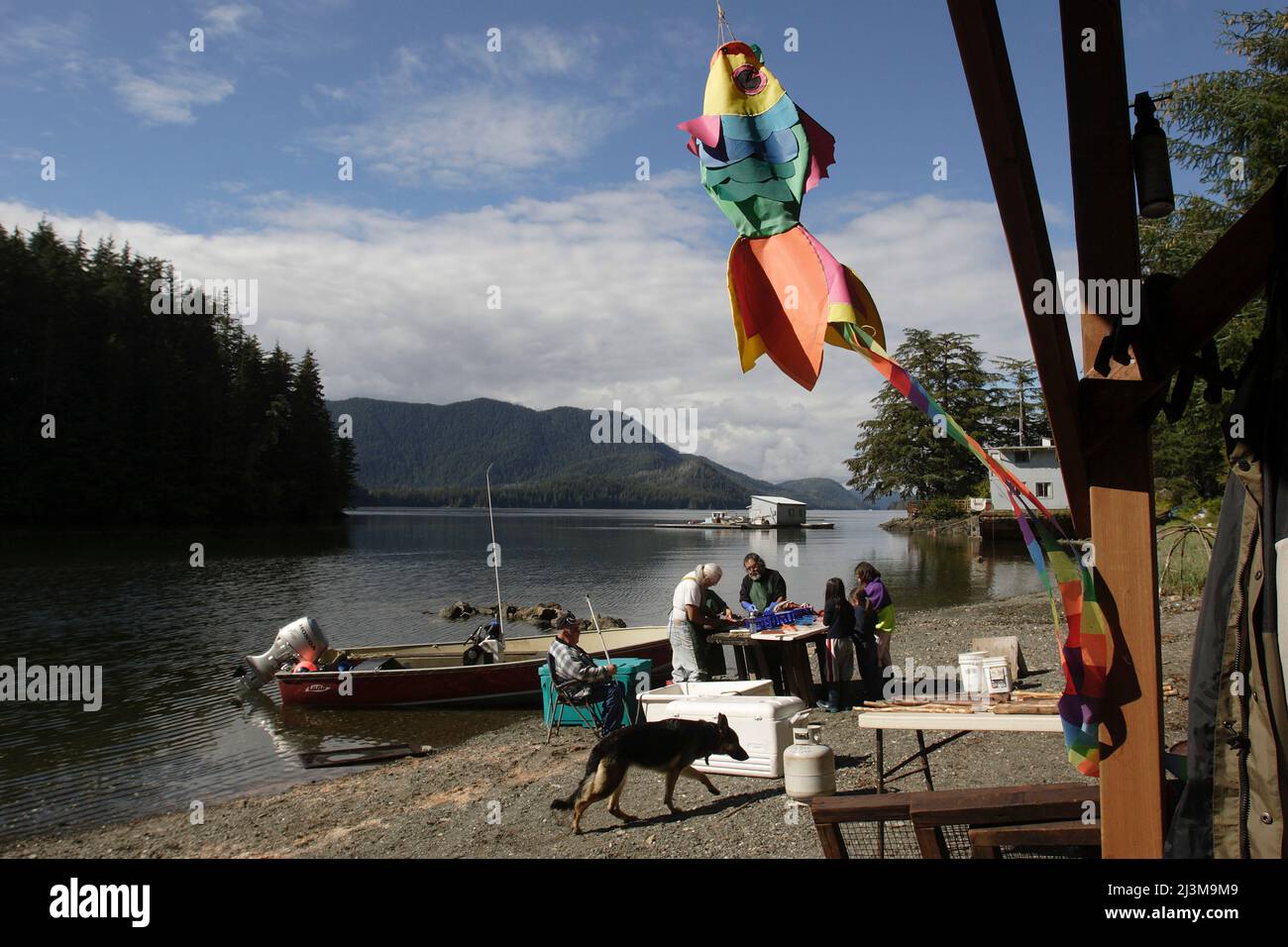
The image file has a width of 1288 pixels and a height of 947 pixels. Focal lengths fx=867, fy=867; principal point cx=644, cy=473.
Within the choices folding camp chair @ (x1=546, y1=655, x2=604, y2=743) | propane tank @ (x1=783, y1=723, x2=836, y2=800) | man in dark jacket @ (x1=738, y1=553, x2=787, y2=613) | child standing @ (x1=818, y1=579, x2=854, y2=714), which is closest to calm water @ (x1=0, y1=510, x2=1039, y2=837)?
folding camp chair @ (x1=546, y1=655, x2=604, y2=743)

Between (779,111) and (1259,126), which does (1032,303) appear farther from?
(1259,126)

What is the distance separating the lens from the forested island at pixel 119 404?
64688mm

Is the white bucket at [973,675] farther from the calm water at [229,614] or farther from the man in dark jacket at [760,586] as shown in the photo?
the calm water at [229,614]

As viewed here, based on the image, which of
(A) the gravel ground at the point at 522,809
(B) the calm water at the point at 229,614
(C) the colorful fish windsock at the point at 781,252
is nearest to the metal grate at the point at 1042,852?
(A) the gravel ground at the point at 522,809

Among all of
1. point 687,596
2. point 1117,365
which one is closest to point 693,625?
point 687,596

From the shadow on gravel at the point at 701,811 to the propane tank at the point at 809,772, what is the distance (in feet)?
2.68

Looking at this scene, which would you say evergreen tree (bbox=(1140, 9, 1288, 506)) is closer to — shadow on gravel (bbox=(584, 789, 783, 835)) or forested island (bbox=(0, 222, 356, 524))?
shadow on gravel (bbox=(584, 789, 783, 835))

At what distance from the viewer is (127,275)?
7388cm

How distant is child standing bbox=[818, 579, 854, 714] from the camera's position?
11.3 meters

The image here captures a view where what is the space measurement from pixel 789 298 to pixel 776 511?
117m

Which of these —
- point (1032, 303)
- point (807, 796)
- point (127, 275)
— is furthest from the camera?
point (127, 275)

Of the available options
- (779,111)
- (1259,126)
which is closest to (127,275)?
(1259,126)

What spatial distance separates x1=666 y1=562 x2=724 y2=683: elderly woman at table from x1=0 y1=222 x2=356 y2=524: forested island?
2217 inches

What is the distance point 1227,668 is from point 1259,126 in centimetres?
2427
